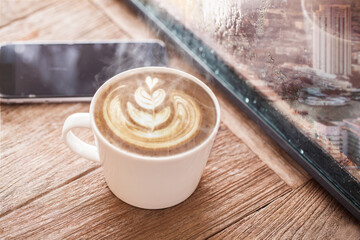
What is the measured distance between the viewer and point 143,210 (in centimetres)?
54

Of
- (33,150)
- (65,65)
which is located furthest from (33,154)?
(65,65)

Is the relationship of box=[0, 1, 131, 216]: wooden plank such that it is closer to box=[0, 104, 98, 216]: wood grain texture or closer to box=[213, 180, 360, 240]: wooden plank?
box=[0, 104, 98, 216]: wood grain texture

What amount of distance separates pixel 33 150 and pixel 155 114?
20 cm

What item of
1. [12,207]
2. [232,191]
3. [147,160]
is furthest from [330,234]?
[12,207]

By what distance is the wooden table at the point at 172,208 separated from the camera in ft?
1.69

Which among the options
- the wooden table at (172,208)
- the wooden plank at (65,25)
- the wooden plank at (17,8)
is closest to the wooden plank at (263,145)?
the wooden table at (172,208)

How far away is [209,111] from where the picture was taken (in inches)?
20.2

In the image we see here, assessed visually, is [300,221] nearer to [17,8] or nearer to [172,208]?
[172,208]

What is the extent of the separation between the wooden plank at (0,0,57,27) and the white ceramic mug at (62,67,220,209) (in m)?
0.35

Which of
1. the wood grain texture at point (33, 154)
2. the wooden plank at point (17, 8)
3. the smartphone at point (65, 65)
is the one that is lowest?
the wood grain texture at point (33, 154)

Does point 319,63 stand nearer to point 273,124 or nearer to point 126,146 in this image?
point 273,124

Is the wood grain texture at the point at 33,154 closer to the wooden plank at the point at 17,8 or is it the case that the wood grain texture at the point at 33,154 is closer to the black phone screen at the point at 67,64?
the black phone screen at the point at 67,64

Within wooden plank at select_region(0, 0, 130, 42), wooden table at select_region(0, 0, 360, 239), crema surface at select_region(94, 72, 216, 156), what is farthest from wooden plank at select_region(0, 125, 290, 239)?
wooden plank at select_region(0, 0, 130, 42)

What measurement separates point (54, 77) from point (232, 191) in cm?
33
